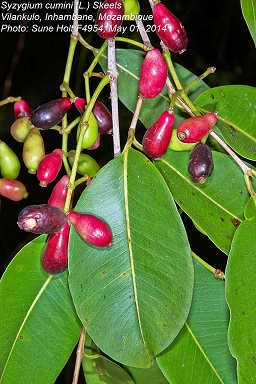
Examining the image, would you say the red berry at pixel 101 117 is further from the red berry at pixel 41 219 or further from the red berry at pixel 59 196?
the red berry at pixel 41 219

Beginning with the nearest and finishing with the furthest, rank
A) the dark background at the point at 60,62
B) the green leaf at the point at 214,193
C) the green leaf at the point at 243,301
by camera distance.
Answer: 1. the green leaf at the point at 243,301
2. the green leaf at the point at 214,193
3. the dark background at the point at 60,62

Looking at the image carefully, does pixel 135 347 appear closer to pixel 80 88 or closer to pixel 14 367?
pixel 14 367

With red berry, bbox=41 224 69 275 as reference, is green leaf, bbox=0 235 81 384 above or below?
below

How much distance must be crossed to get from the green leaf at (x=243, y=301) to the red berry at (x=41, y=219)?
28 cm

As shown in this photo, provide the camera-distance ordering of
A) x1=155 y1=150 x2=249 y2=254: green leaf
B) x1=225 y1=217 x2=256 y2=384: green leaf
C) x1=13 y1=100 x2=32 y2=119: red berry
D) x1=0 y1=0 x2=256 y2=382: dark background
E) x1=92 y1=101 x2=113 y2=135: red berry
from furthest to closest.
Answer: x1=0 y1=0 x2=256 y2=382: dark background, x1=13 y1=100 x2=32 y2=119: red berry, x1=92 y1=101 x2=113 y2=135: red berry, x1=155 y1=150 x2=249 y2=254: green leaf, x1=225 y1=217 x2=256 y2=384: green leaf

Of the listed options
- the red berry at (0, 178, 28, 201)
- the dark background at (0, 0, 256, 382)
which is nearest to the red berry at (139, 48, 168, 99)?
the red berry at (0, 178, 28, 201)

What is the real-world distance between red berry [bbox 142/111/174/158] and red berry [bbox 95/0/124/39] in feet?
0.65

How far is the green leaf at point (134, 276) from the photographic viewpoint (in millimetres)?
1046

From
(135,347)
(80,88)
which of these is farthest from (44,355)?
(80,88)

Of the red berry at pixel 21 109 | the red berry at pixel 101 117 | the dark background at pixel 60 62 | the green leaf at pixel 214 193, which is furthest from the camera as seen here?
the dark background at pixel 60 62

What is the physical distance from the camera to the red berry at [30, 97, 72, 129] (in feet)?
4.03

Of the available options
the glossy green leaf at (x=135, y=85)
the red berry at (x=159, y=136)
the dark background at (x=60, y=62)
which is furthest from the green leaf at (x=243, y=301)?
the dark background at (x=60, y=62)

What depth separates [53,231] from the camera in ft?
3.55

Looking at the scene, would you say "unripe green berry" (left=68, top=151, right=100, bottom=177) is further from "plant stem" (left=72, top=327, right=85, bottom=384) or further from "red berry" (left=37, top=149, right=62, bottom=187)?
"plant stem" (left=72, top=327, right=85, bottom=384)
